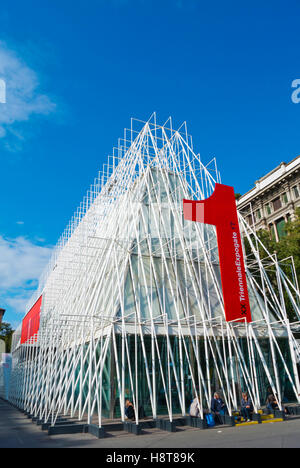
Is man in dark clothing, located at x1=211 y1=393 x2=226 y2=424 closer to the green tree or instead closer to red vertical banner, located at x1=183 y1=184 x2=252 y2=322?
red vertical banner, located at x1=183 y1=184 x2=252 y2=322

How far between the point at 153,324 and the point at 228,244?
6472 mm

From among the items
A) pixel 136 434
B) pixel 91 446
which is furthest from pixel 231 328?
pixel 91 446

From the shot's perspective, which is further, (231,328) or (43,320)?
(43,320)

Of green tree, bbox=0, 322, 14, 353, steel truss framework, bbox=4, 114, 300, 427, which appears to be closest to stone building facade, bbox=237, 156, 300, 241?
steel truss framework, bbox=4, 114, 300, 427

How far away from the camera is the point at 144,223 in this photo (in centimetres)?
2744

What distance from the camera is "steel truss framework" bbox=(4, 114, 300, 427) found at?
2031cm

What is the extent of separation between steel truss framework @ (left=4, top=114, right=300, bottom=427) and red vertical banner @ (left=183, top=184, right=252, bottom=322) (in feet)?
4.74

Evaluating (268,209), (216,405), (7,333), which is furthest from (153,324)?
(7,333)

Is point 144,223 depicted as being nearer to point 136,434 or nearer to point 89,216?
point 89,216

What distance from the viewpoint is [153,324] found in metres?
20.1

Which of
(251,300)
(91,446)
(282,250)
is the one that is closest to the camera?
(91,446)

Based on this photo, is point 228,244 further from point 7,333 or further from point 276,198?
point 7,333
